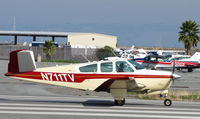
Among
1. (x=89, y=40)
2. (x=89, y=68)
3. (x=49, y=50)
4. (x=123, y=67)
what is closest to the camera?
(x=123, y=67)

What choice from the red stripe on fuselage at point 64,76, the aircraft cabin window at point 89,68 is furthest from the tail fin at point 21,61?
the aircraft cabin window at point 89,68

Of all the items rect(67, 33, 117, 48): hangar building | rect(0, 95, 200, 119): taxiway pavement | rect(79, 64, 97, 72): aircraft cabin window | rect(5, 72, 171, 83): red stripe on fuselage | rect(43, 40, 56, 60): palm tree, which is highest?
rect(67, 33, 117, 48): hangar building

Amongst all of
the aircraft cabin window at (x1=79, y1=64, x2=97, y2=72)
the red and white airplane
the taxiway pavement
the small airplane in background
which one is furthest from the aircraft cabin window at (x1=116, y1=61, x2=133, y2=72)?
the small airplane in background

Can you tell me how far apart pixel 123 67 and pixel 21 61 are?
3959 mm

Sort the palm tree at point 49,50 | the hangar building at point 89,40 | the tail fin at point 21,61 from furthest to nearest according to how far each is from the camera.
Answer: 1. the hangar building at point 89,40
2. the palm tree at point 49,50
3. the tail fin at point 21,61

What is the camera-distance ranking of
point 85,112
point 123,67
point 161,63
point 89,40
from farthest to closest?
1. point 89,40
2. point 161,63
3. point 123,67
4. point 85,112

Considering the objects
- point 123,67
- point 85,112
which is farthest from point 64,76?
point 85,112

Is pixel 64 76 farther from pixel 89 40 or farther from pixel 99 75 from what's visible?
pixel 89 40

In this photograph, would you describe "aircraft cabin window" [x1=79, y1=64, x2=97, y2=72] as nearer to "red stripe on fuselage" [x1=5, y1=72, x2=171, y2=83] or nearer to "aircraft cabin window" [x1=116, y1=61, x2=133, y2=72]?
"red stripe on fuselage" [x1=5, y1=72, x2=171, y2=83]

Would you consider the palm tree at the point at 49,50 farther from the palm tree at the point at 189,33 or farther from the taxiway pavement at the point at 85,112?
the taxiway pavement at the point at 85,112

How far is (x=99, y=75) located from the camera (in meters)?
15.0

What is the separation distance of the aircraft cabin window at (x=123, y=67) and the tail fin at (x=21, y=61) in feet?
10.9

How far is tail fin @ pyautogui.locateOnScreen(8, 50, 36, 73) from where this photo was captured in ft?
48.1

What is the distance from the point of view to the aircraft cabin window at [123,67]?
1492cm
